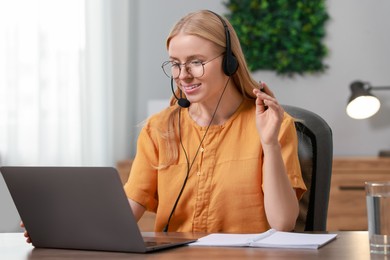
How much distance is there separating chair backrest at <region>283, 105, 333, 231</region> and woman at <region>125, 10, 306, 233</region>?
0.11ft

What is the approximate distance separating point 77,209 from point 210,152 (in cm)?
63

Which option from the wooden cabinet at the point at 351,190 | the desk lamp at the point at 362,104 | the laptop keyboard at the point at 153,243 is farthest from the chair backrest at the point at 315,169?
the desk lamp at the point at 362,104

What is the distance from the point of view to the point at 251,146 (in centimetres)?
204

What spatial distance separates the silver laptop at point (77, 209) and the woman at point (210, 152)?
1.35 feet

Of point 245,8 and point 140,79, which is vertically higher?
point 245,8

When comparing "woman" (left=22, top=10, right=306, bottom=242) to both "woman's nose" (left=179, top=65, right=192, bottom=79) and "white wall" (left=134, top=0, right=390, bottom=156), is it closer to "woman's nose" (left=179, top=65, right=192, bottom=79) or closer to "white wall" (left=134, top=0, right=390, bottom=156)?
"woman's nose" (left=179, top=65, right=192, bottom=79)

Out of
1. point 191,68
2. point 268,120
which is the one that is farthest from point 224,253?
point 191,68

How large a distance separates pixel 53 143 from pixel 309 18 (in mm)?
1499

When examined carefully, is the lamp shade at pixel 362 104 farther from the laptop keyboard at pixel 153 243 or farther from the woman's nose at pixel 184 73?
the laptop keyboard at pixel 153 243

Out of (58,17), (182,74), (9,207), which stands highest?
(58,17)

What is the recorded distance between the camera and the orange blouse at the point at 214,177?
199 cm

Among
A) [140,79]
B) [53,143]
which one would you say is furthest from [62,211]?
[140,79]

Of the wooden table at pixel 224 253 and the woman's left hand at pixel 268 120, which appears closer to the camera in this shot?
the wooden table at pixel 224 253

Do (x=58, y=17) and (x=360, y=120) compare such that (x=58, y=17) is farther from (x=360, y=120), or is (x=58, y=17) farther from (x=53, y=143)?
(x=360, y=120)
